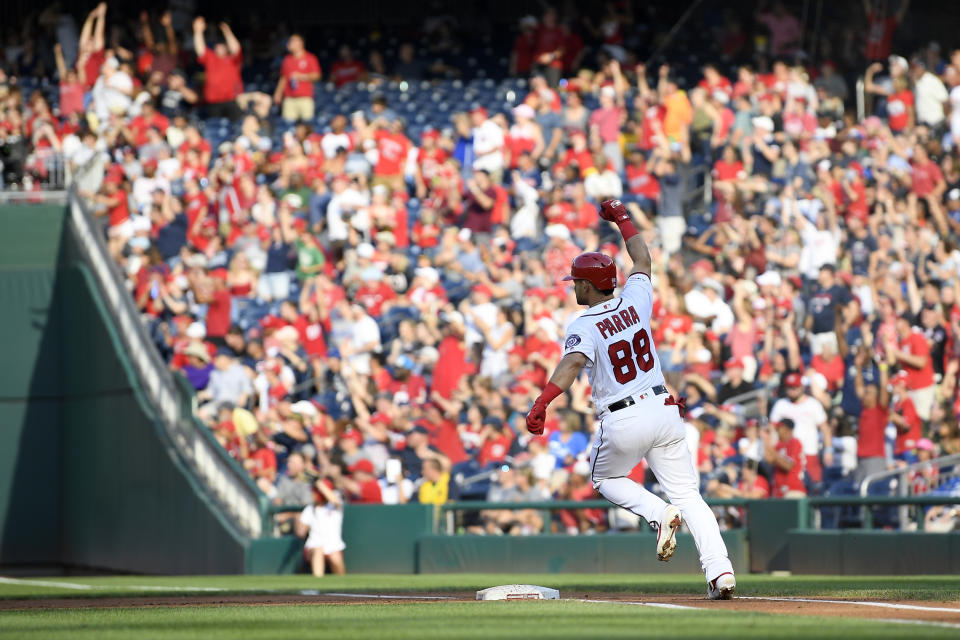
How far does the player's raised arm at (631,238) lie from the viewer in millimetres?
8109

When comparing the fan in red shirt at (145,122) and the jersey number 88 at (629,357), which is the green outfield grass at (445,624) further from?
the fan in red shirt at (145,122)

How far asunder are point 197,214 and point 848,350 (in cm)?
849

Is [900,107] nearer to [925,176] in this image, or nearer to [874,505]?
[925,176]

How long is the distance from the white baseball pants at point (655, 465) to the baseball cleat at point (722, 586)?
0.13 ft

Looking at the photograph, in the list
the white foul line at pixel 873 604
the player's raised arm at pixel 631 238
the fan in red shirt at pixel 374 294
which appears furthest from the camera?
the fan in red shirt at pixel 374 294

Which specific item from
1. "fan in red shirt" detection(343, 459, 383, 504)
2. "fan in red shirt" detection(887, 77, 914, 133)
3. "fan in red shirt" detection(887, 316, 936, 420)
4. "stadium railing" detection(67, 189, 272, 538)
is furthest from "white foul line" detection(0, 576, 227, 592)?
"fan in red shirt" detection(887, 77, 914, 133)

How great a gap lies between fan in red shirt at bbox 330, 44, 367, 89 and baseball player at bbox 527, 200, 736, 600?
15.0m

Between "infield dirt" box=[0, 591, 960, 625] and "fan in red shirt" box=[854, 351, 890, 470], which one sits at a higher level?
"fan in red shirt" box=[854, 351, 890, 470]

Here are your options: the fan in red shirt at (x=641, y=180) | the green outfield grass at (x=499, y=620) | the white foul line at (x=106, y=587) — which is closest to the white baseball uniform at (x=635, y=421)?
the green outfield grass at (x=499, y=620)

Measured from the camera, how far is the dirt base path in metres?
6.88

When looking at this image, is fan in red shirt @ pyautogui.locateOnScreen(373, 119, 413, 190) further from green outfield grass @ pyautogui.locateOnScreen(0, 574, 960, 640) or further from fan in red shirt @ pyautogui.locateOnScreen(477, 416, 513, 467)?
green outfield grass @ pyautogui.locateOnScreen(0, 574, 960, 640)

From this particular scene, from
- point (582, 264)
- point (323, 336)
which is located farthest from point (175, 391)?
point (582, 264)

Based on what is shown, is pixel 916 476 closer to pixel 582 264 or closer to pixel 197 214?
pixel 582 264

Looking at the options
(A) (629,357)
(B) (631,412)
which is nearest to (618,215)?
(A) (629,357)
